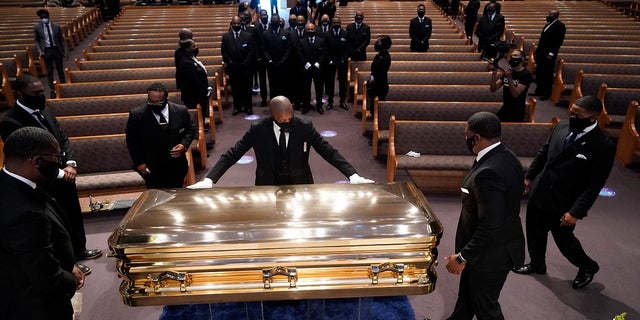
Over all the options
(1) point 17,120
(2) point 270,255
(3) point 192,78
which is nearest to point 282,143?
(2) point 270,255

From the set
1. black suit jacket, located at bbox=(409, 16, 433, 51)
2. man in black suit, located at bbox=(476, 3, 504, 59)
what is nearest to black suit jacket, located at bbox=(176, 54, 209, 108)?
black suit jacket, located at bbox=(409, 16, 433, 51)

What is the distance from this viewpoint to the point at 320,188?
295 cm

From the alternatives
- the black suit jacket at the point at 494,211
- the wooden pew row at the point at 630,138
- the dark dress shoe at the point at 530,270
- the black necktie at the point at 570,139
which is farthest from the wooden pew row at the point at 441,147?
the black suit jacket at the point at 494,211

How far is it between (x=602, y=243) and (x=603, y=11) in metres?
10.7

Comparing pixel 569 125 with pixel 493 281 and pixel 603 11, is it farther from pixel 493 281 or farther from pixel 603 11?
pixel 603 11

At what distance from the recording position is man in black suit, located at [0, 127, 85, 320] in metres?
1.93

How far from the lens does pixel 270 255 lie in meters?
2.40

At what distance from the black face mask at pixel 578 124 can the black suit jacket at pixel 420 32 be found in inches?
221

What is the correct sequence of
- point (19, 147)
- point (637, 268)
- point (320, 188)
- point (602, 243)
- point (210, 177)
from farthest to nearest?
point (602, 243)
point (637, 268)
point (210, 177)
point (320, 188)
point (19, 147)

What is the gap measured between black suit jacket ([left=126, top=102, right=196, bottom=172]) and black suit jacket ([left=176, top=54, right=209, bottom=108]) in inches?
71.9

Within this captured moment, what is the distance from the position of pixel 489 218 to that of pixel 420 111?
3731 mm

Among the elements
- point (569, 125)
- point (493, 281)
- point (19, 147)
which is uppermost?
point (19, 147)

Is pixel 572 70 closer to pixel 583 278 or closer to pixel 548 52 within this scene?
pixel 548 52

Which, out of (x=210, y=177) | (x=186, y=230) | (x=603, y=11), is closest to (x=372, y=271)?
(x=186, y=230)
